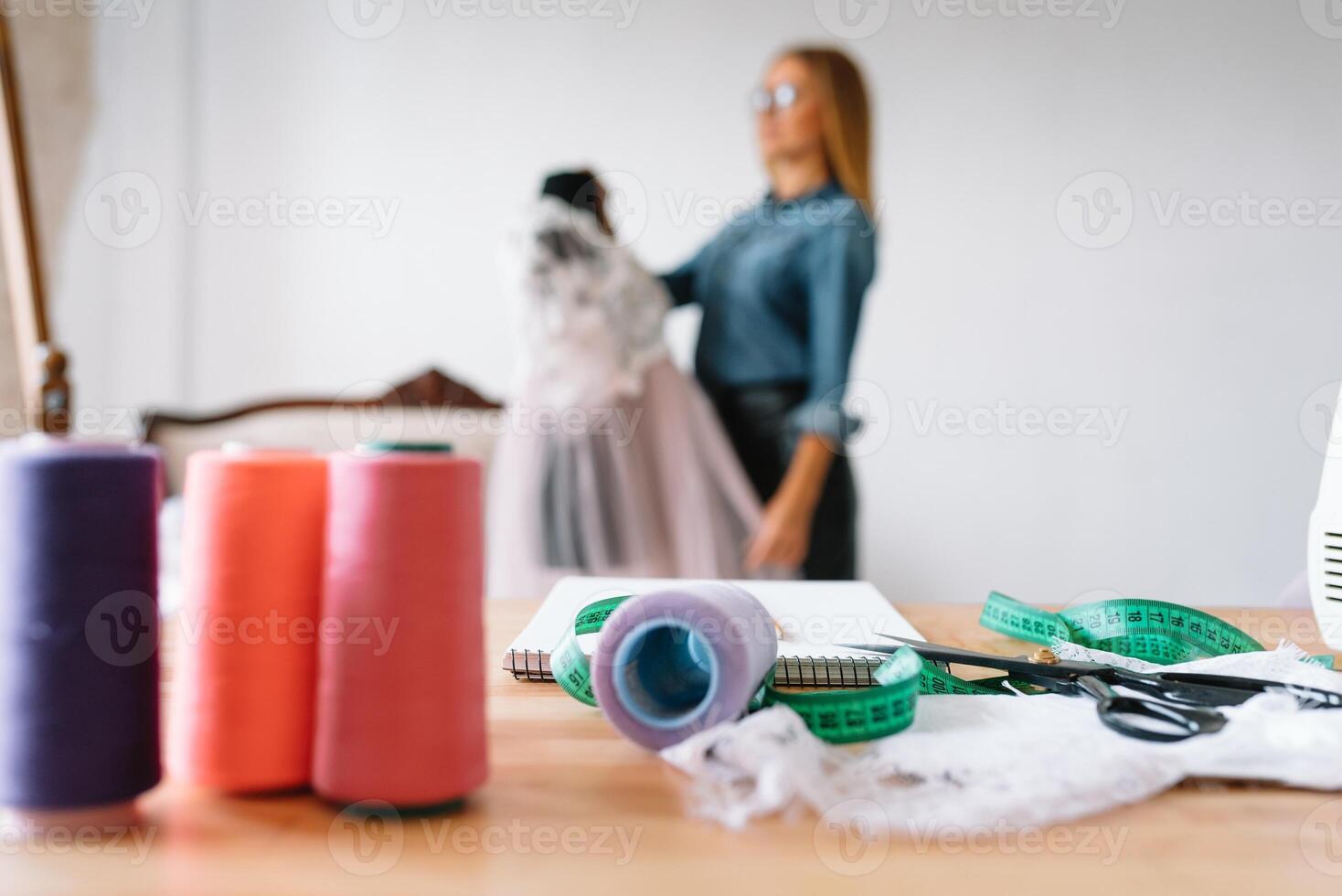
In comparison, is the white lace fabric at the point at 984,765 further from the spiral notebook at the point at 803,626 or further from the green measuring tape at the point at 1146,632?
the green measuring tape at the point at 1146,632

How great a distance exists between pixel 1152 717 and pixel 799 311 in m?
1.66

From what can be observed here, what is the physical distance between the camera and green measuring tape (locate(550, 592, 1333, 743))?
1.48 feet

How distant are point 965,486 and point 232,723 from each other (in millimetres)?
2076

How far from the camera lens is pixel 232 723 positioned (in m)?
0.36

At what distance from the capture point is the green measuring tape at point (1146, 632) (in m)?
0.66

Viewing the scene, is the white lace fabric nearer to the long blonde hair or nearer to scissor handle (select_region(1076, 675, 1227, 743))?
scissor handle (select_region(1076, 675, 1227, 743))

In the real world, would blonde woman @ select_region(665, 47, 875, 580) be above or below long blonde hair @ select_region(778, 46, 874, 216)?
below

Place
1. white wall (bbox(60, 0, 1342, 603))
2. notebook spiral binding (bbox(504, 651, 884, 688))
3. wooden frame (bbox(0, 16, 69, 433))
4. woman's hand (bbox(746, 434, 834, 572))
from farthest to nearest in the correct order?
1. white wall (bbox(60, 0, 1342, 603))
2. woman's hand (bbox(746, 434, 834, 572))
3. wooden frame (bbox(0, 16, 69, 433))
4. notebook spiral binding (bbox(504, 651, 884, 688))

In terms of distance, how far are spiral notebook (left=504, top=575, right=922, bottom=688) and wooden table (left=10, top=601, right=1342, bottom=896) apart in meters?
0.12

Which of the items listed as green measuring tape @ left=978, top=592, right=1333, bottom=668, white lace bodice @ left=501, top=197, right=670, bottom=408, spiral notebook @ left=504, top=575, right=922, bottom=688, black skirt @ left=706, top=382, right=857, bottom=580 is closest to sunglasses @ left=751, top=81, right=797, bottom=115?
white lace bodice @ left=501, top=197, right=670, bottom=408

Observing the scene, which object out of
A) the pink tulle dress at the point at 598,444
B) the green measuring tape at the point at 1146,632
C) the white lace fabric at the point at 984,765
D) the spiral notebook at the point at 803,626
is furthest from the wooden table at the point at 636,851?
the pink tulle dress at the point at 598,444

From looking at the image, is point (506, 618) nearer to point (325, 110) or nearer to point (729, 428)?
point (729, 428)

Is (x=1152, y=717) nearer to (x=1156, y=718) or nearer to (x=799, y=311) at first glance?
(x=1156, y=718)

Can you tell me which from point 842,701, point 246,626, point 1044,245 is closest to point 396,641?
point 246,626
